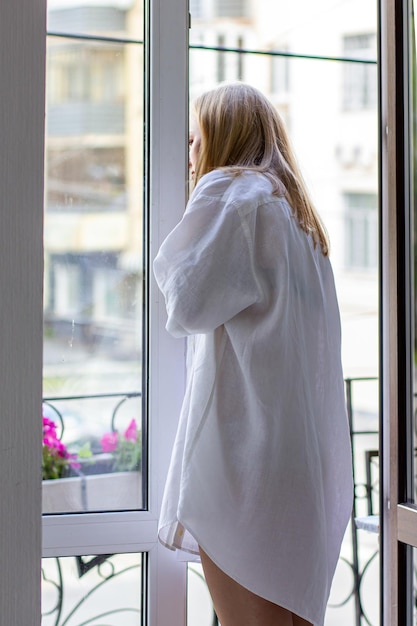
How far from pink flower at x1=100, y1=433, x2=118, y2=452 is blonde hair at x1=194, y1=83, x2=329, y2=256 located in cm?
61

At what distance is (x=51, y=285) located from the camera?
1.56 meters

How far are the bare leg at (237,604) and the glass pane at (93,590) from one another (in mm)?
262

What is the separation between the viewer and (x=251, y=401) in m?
1.36

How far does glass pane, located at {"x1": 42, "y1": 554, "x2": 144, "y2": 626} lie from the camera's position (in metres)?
1.57

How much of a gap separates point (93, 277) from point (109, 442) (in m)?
0.37

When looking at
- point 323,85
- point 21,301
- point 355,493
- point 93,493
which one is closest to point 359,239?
point 323,85

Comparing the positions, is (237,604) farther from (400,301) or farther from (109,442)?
(400,301)

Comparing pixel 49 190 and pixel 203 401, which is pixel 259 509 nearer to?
pixel 203 401

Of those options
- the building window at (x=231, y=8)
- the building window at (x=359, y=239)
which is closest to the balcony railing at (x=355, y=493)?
the building window at (x=231, y=8)

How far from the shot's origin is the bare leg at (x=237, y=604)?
1370 mm

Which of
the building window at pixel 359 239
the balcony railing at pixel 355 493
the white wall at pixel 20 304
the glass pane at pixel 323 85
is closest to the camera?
the white wall at pixel 20 304

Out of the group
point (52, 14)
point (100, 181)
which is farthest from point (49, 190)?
point (52, 14)

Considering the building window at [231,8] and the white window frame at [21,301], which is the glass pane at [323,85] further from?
the white window frame at [21,301]

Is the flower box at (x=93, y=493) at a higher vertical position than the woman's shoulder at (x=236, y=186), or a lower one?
lower
